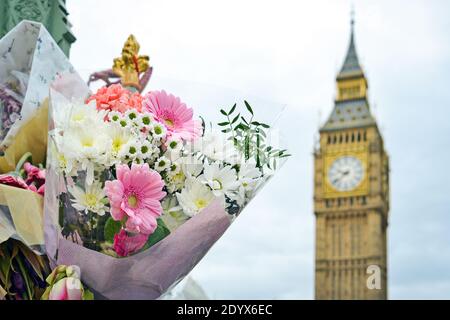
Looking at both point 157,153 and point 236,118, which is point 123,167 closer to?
point 157,153

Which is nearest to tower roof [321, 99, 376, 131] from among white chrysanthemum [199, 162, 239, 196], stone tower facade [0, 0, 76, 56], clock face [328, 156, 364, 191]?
clock face [328, 156, 364, 191]

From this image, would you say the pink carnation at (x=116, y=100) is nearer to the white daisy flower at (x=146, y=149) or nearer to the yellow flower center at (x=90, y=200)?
the white daisy flower at (x=146, y=149)

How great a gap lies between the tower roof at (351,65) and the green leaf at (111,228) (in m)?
43.0

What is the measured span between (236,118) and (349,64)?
1715 inches

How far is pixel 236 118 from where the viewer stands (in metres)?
1.48

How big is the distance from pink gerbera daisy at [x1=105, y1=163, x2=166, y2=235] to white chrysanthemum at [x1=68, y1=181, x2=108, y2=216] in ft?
0.05

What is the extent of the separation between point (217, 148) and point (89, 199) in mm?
265

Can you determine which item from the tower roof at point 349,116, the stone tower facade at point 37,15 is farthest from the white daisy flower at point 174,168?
the tower roof at point 349,116

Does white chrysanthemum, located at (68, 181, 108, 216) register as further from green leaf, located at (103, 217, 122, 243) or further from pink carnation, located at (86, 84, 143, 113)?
pink carnation, located at (86, 84, 143, 113)

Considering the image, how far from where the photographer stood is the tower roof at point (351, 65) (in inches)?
1718

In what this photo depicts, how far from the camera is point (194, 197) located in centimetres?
139

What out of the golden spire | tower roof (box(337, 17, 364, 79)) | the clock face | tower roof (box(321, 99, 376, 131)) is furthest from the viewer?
tower roof (box(337, 17, 364, 79))

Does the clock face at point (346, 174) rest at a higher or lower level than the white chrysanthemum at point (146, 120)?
higher

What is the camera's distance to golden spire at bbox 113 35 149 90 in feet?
7.09
